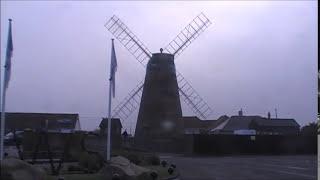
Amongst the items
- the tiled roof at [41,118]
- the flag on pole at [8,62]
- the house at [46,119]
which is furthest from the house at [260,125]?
the flag on pole at [8,62]

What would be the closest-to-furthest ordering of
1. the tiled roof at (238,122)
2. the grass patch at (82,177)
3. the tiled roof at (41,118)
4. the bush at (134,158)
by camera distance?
1. the grass patch at (82,177)
2. the bush at (134,158)
3. the tiled roof at (41,118)
4. the tiled roof at (238,122)

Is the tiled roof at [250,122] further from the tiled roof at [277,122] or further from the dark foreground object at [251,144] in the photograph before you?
the dark foreground object at [251,144]

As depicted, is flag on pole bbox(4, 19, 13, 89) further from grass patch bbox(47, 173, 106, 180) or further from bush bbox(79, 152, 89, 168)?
bush bbox(79, 152, 89, 168)

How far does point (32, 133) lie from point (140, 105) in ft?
77.7

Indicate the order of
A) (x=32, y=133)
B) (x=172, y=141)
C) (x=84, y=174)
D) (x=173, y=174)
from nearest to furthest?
1. (x=84, y=174)
2. (x=173, y=174)
3. (x=32, y=133)
4. (x=172, y=141)

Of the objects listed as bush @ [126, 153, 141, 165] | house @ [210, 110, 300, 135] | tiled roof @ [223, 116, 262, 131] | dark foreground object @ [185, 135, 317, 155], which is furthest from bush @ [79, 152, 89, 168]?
tiled roof @ [223, 116, 262, 131]

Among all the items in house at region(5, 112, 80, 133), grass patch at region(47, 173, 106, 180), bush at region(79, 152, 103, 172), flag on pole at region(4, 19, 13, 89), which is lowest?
grass patch at region(47, 173, 106, 180)

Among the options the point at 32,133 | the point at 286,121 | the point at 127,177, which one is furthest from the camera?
the point at 286,121

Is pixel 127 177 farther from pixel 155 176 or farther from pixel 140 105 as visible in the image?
pixel 140 105

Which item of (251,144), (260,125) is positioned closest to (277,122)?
(260,125)

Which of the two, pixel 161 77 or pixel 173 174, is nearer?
pixel 173 174

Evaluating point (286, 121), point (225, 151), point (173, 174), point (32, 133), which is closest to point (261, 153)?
point (225, 151)

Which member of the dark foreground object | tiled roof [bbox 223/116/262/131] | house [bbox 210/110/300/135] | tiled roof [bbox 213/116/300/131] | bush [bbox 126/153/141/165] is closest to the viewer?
bush [bbox 126/153/141/165]

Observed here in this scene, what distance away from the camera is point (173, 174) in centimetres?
2561
